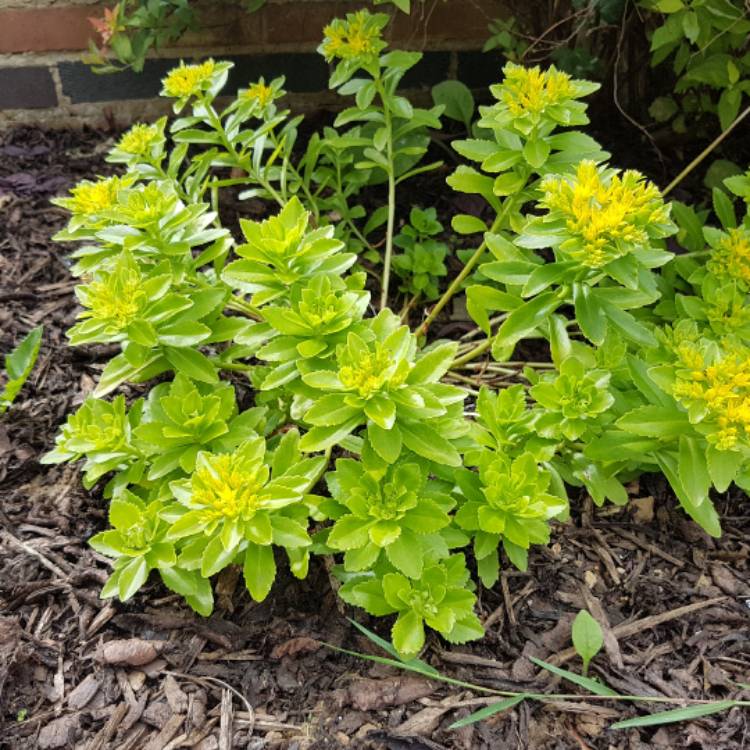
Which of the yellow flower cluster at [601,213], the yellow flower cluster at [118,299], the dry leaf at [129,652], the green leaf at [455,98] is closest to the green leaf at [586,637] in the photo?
the yellow flower cluster at [601,213]

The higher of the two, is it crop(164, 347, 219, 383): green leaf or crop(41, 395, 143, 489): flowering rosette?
crop(164, 347, 219, 383): green leaf

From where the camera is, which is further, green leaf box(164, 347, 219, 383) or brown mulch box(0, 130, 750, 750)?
green leaf box(164, 347, 219, 383)

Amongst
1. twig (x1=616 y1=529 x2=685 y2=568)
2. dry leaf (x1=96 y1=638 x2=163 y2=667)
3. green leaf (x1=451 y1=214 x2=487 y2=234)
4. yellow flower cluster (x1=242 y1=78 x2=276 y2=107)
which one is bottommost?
twig (x1=616 y1=529 x2=685 y2=568)

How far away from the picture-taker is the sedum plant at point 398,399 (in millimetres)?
1646

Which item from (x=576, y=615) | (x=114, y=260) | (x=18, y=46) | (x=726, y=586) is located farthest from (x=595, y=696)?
(x=18, y=46)

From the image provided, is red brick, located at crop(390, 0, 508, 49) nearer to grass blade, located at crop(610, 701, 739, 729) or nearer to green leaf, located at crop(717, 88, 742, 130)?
green leaf, located at crop(717, 88, 742, 130)

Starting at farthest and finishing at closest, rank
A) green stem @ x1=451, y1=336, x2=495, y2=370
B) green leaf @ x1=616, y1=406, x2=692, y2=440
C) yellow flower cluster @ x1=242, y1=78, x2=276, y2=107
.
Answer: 1. yellow flower cluster @ x1=242, y1=78, x2=276, y2=107
2. green stem @ x1=451, y1=336, x2=495, y2=370
3. green leaf @ x1=616, y1=406, x2=692, y2=440

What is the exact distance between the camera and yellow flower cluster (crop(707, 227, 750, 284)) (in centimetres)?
220

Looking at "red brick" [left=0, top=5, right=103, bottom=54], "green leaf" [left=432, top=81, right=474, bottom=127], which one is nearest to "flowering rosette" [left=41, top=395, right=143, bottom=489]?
"green leaf" [left=432, top=81, right=474, bottom=127]

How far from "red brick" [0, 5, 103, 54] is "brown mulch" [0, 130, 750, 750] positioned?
1.92 m

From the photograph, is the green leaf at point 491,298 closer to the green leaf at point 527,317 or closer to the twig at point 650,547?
the green leaf at point 527,317

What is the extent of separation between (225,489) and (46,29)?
2.69m

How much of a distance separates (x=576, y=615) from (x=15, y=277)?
89.6 inches

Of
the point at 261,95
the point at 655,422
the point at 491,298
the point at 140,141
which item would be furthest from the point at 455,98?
the point at 655,422
